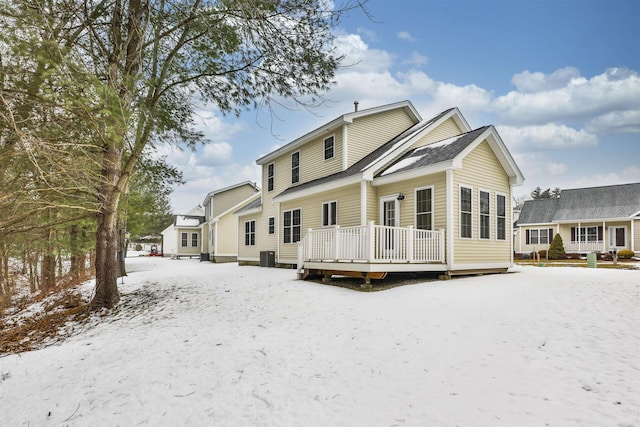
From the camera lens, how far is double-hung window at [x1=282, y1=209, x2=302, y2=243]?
16.1 metres

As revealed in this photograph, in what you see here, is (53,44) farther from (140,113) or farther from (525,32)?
(525,32)

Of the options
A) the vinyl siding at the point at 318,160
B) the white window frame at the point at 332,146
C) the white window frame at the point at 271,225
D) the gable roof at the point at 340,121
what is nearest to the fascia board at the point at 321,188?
the vinyl siding at the point at 318,160

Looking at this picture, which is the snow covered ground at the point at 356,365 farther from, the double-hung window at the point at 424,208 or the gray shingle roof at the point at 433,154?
the gray shingle roof at the point at 433,154

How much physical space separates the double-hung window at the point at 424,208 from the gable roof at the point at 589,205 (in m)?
22.9

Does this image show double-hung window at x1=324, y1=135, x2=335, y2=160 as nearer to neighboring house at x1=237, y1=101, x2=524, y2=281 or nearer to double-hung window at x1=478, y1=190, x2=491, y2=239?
neighboring house at x1=237, y1=101, x2=524, y2=281

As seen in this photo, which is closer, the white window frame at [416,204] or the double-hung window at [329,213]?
the white window frame at [416,204]

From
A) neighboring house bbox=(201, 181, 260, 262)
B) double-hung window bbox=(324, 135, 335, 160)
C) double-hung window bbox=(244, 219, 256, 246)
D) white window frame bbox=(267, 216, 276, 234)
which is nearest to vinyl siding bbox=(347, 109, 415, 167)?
double-hung window bbox=(324, 135, 335, 160)

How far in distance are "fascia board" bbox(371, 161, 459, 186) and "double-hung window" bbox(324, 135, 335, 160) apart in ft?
11.3

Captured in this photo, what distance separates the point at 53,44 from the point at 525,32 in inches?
615

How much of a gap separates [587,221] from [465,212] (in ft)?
74.2

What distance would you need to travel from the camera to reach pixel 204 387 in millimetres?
4488

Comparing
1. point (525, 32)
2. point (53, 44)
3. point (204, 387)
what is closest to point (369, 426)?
point (204, 387)

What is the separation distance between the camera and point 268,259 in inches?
697

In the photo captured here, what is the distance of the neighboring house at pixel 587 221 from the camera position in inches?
1017
